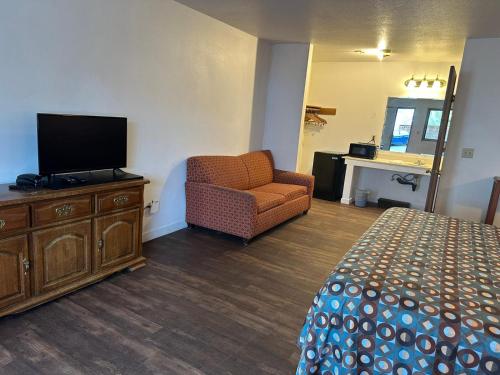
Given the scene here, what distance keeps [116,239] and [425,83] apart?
17.4 ft

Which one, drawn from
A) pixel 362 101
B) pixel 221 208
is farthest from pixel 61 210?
pixel 362 101

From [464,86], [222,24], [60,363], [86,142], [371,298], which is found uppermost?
[222,24]

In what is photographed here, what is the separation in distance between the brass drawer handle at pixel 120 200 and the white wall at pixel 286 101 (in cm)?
312

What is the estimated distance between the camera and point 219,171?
13.8 feet

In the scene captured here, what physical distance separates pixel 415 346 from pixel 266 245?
2519 mm

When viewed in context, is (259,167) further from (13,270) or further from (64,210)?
(13,270)

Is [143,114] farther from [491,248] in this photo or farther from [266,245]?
[491,248]

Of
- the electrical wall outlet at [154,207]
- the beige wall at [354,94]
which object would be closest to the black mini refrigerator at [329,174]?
the beige wall at [354,94]

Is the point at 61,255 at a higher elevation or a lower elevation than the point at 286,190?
lower

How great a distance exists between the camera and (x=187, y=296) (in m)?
2.66

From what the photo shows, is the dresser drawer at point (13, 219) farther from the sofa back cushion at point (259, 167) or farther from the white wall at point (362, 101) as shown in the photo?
the white wall at point (362, 101)

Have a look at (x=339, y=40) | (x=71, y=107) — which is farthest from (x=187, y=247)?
(x=339, y=40)

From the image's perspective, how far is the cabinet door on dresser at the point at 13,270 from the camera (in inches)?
82.6

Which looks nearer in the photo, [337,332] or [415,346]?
[415,346]
